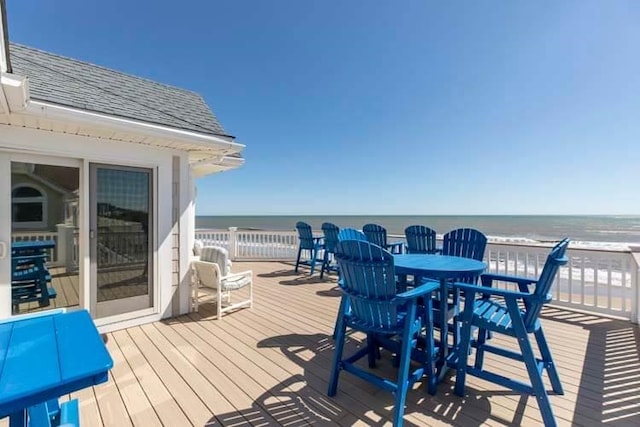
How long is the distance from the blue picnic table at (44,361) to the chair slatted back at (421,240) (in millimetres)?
3983

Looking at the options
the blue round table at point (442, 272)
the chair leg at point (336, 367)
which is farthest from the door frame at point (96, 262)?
the blue round table at point (442, 272)

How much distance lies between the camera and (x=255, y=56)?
8.19 metres

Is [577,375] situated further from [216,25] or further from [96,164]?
[216,25]

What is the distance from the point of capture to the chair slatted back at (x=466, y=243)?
361cm

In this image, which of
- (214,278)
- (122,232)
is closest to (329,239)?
(214,278)

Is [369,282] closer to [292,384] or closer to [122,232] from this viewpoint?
[292,384]

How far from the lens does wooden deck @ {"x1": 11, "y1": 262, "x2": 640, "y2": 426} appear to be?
1.91m

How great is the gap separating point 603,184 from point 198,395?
90.2 feet

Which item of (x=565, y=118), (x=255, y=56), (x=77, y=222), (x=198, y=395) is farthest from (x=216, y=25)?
(x=565, y=118)

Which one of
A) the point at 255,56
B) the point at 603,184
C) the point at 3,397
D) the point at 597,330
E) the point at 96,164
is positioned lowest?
the point at 597,330

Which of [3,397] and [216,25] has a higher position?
[216,25]

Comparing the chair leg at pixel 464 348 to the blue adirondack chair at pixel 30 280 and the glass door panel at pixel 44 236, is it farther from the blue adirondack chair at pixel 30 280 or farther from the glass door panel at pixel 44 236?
the blue adirondack chair at pixel 30 280

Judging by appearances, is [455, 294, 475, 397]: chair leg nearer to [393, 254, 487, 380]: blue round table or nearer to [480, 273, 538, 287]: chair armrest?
[393, 254, 487, 380]: blue round table

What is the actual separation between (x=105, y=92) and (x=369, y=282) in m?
3.97
